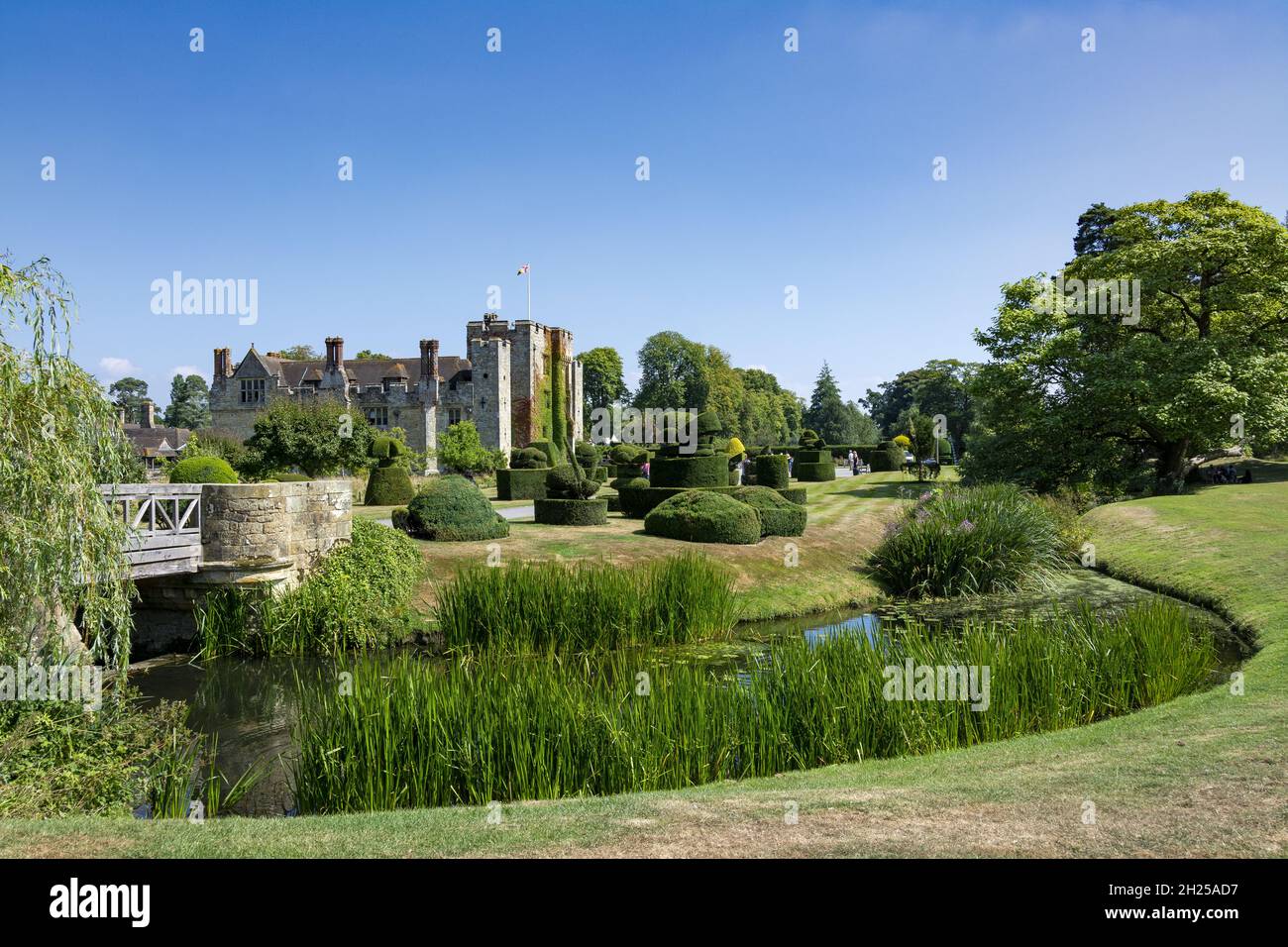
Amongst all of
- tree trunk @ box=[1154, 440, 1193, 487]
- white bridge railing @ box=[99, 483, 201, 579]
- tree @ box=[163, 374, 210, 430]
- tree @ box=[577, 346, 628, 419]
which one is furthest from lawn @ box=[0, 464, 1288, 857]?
tree @ box=[163, 374, 210, 430]

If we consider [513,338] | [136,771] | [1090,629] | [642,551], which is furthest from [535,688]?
[513,338]

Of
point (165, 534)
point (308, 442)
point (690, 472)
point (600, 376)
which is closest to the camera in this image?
point (165, 534)

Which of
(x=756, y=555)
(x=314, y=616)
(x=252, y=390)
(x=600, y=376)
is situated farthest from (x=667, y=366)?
(x=314, y=616)

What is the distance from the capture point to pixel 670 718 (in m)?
7.66

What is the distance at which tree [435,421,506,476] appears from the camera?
44.4m

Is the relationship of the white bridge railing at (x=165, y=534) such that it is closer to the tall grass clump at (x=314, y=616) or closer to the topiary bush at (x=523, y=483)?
the tall grass clump at (x=314, y=616)

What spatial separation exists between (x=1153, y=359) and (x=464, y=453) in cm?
3112

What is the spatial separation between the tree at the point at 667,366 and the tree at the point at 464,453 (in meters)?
32.2

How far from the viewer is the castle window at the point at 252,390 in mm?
61438

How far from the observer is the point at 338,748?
734 cm

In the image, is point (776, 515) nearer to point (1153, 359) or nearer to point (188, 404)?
point (1153, 359)

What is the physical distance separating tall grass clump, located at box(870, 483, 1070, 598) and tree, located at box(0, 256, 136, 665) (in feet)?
48.8

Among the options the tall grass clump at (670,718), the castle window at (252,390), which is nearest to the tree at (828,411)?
the castle window at (252,390)

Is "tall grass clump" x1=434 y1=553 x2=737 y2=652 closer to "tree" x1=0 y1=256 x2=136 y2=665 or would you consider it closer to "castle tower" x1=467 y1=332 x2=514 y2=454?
"tree" x1=0 y1=256 x2=136 y2=665
